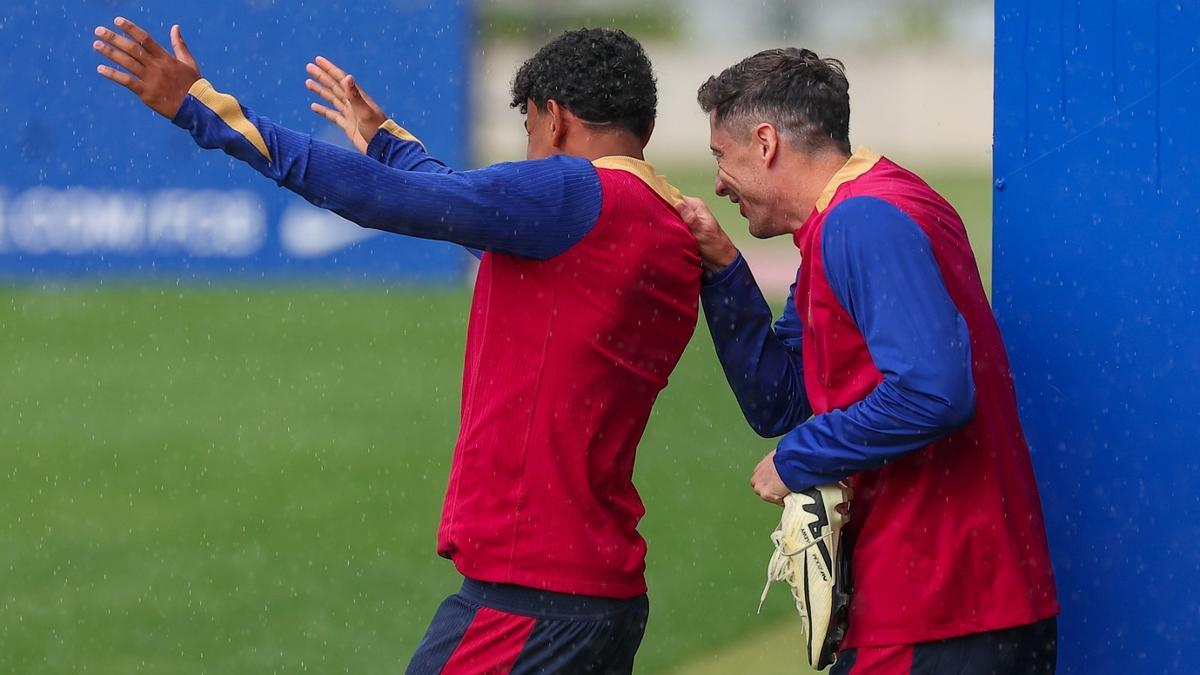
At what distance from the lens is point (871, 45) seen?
3594 cm

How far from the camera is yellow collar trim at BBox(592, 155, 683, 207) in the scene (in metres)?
2.86

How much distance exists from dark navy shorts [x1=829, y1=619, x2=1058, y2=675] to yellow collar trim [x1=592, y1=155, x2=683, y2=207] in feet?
2.92

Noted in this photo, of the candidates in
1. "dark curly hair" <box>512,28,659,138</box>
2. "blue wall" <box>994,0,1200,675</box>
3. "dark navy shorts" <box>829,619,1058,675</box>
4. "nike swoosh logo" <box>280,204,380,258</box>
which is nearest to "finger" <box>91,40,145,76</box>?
"dark curly hair" <box>512,28,659,138</box>

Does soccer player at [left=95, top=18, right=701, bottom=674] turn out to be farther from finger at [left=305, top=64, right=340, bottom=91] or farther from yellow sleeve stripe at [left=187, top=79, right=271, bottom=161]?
finger at [left=305, top=64, right=340, bottom=91]

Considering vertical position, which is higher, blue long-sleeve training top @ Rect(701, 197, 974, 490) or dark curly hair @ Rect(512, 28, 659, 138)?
dark curly hair @ Rect(512, 28, 659, 138)

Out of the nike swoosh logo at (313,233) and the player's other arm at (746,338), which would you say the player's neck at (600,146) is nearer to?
the player's other arm at (746,338)

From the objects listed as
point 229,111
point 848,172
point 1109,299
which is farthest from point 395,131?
point 1109,299

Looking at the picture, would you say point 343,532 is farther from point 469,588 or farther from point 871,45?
point 871,45

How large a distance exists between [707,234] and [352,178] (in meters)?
0.71

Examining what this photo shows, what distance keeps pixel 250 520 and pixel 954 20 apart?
33.5 m

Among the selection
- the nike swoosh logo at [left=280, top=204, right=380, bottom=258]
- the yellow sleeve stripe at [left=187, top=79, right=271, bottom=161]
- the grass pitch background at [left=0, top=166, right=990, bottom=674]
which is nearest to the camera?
the yellow sleeve stripe at [left=187, top=79, right=271, bottom=161]

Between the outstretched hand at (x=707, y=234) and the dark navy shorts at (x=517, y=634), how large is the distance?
67 cm

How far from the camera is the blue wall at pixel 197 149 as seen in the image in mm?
14453

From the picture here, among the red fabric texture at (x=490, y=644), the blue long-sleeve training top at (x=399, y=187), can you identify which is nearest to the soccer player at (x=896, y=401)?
the blue long-sleeve training top at (x=399, y=187)
